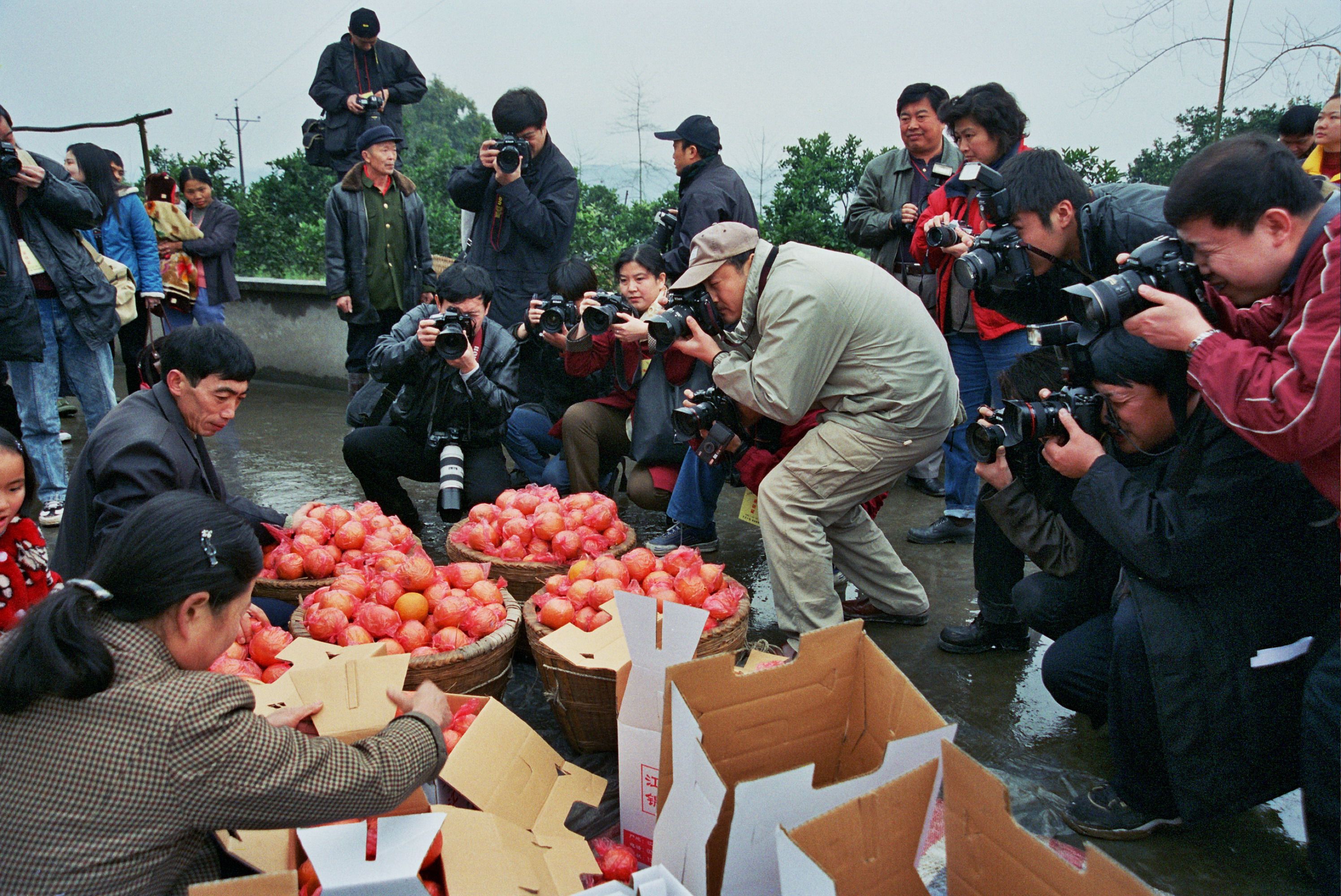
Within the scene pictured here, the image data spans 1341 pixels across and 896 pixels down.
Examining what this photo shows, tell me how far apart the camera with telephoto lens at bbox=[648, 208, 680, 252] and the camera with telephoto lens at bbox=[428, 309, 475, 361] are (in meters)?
1.32

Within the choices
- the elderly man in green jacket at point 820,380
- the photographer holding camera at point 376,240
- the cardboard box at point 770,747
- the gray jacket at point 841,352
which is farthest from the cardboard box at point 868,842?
the photographer holding camera at point 376,240

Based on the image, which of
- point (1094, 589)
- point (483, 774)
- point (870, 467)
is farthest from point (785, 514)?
point (483, 774)

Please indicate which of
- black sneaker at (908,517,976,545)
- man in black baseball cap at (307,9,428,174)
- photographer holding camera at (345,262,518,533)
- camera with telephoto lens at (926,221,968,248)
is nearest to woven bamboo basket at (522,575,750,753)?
photographer holding camera at (345,262,518,533)

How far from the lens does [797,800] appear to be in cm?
159

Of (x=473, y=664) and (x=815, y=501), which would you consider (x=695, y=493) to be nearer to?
(x=815, y=501)

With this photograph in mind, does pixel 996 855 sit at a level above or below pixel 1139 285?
below

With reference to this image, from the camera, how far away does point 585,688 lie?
2520mm

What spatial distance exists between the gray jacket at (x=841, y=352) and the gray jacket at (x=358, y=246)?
11.2 feet

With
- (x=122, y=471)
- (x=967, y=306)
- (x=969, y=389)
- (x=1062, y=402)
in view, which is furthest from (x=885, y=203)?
(x=122, y=471)

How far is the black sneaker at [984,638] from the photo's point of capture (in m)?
3.26

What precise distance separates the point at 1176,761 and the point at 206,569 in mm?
2064

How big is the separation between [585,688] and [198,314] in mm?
5868

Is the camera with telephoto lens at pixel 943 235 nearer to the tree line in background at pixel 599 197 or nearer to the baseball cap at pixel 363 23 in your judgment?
the tree line in background at pixel 599 197

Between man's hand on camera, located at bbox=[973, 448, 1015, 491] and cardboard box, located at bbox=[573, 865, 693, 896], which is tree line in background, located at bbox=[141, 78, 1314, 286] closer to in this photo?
man's hand on camera, located at bbox=[973, 448, 1015, 491]
